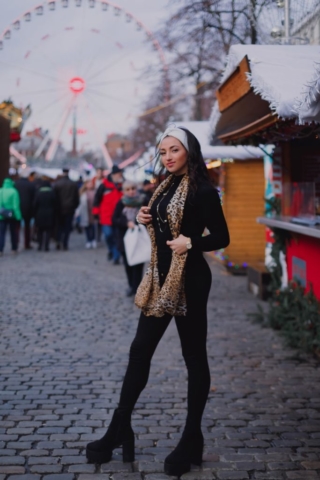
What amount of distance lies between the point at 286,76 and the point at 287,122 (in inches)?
32.3

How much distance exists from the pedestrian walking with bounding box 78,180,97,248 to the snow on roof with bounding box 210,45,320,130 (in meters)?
11.9

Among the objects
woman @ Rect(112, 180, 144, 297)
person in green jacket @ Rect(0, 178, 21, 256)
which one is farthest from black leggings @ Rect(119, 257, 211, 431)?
person in green jacket @ Rect(0, 178, 21, 256)

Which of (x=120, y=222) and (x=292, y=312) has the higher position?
(x=120, y=222)

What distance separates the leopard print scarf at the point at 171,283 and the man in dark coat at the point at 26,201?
47.9ft

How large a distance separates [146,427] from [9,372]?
1.79m

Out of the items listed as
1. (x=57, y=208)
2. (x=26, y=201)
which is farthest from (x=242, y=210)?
(x=26, y=201)

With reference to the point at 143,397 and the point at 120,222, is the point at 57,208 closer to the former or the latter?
the point at 120,222

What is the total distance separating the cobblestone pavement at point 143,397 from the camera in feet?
13.0

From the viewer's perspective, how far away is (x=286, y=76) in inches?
218

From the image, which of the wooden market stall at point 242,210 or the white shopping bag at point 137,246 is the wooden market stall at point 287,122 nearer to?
the white shopping bag at point 137,246

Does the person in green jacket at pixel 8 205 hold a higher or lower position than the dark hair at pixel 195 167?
lower

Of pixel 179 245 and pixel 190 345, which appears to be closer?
pixel 179 245

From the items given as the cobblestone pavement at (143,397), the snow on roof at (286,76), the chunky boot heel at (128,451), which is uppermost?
the snow on roof at (286,76)

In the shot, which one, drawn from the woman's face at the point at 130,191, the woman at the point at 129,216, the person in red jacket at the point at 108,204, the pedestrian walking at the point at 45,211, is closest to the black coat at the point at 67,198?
the pedestrian walking at the point at 45,211
